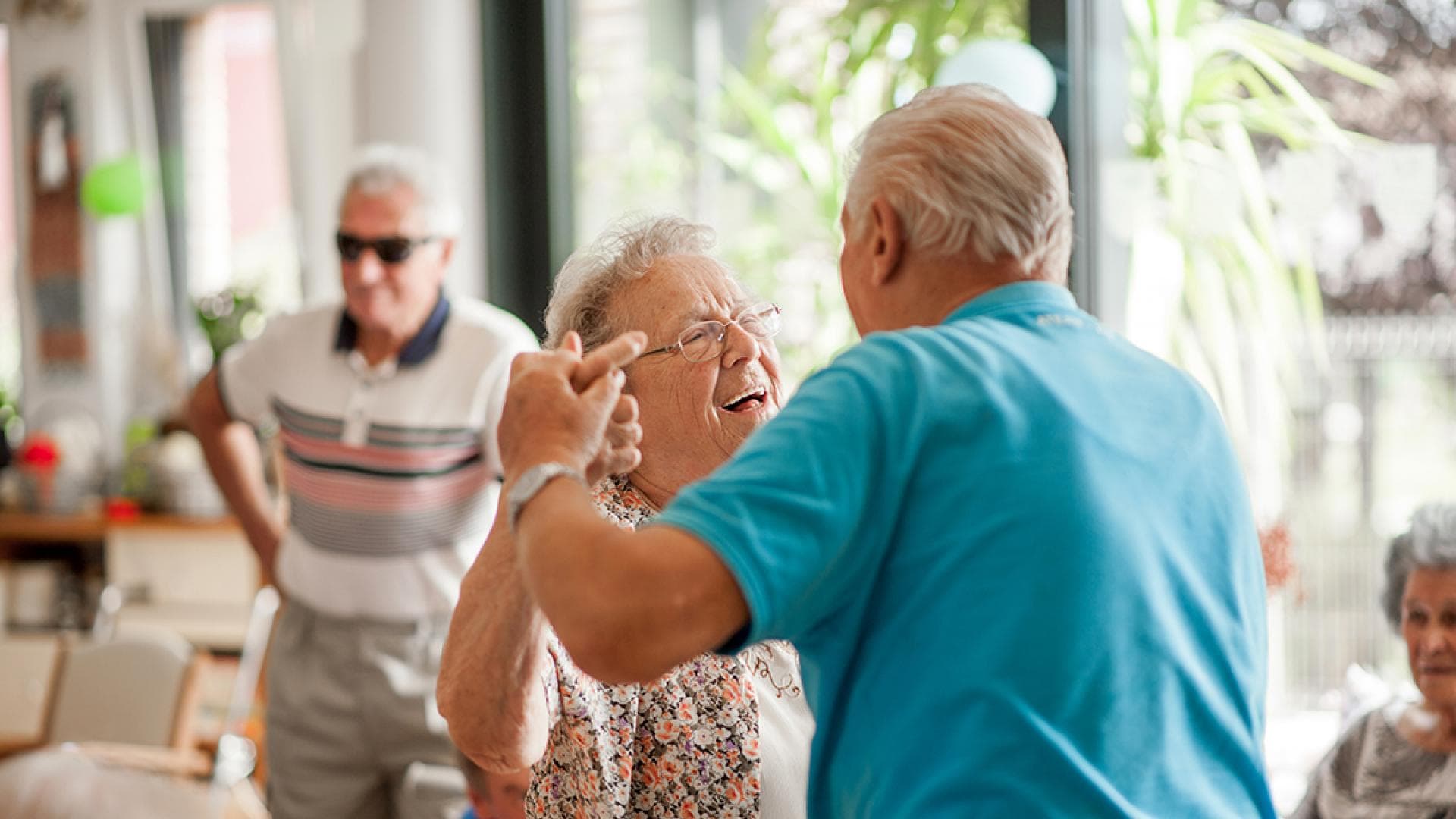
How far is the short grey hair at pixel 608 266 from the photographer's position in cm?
170

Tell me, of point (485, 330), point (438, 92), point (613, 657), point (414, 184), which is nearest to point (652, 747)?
point (613, 657)

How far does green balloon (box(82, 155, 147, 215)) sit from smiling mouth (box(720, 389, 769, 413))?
14.3 ft

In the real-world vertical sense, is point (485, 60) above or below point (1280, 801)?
above

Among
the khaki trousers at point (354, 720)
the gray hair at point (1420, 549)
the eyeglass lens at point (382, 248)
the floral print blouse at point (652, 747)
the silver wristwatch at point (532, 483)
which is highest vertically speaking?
the silver wristwatch at point (532, 483)

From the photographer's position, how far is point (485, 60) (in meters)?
4.26

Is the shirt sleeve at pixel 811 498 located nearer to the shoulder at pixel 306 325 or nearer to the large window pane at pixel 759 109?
the shoulder at pixel 306 325

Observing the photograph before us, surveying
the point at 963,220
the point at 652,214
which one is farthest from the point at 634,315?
the point at 963,220

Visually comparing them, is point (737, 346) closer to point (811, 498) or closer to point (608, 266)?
point (608, 266)

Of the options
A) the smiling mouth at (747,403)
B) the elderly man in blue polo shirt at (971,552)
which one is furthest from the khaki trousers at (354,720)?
the elderly man in blue polo shirt at (971,552)

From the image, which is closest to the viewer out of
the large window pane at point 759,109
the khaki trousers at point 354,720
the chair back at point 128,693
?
the khaki trousers at point 354,720

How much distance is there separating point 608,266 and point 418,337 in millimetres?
1400

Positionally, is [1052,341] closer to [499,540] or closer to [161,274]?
[499,540]

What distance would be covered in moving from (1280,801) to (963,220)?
7.41ft

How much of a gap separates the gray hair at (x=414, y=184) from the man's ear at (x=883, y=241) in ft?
6.85
